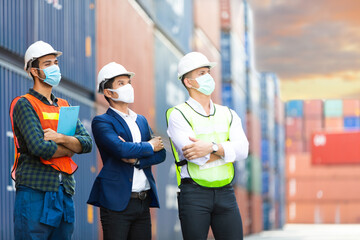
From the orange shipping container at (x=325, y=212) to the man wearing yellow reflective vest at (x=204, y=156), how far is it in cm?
5966

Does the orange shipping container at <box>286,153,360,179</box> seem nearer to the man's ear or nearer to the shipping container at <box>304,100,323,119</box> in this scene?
the shipping container at <box>304,100,323,119</box>

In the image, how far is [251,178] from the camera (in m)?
32.7

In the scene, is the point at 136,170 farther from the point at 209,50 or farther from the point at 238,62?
the point at 238,62

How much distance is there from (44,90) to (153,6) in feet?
36.4

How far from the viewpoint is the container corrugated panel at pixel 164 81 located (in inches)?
603

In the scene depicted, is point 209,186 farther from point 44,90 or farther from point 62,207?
point 44,90

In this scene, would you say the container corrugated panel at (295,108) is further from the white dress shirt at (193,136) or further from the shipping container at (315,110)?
the white dress shirt at (193,136)

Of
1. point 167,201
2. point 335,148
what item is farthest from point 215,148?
point 335,148

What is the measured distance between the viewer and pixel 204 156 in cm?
435

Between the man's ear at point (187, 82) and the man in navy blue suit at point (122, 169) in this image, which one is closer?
the man in navy blue suit at point (122, 169)

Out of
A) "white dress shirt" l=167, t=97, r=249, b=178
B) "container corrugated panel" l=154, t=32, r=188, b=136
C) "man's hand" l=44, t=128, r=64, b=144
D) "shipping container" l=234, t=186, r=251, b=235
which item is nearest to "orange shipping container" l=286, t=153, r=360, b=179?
"shipping container" l=234, t=186, r=251, b=235

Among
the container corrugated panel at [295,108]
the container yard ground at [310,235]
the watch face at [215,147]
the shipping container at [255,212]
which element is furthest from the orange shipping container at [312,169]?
the watch face at [215,147]

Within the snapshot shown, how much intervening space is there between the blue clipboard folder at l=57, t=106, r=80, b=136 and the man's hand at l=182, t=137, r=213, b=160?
762 millimetres

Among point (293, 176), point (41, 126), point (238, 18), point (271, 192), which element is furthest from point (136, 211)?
point (293, 176)
